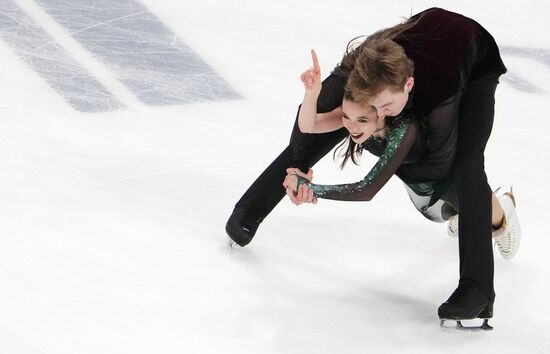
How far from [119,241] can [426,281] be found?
2.96 feet

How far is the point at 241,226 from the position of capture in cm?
341

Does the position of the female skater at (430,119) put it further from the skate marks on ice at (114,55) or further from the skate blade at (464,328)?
the skate marks on ice at (114,55)

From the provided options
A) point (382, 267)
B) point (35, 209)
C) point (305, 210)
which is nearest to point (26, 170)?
point (35, 209)

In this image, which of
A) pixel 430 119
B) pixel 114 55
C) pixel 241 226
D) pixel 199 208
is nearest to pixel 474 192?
pixel 430 119

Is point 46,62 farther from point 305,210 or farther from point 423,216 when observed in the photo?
point 423,216

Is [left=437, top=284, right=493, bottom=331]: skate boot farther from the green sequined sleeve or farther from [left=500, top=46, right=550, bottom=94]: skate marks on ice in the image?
[left=500, top=46, right=550, bottom=94]: skate marks on ice

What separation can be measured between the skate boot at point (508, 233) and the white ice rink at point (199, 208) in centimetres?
5

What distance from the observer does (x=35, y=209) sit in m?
3.51

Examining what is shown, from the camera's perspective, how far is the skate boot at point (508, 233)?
11.6ft

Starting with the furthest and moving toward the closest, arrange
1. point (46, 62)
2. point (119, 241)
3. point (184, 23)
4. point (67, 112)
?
point (184, 23) → point (46, 62) → point (67, 112) → point (119, 241)

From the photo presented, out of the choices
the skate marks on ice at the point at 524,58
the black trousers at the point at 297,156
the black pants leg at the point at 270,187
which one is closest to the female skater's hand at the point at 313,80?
the black trousers at the point at 297,156

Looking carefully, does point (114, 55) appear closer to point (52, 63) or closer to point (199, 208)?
point (52, 63)

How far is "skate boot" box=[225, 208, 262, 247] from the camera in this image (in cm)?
340

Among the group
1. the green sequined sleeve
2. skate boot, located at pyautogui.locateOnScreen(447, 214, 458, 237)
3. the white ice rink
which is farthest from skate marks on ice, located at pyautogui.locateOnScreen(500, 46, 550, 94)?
the green sequined sleeve
